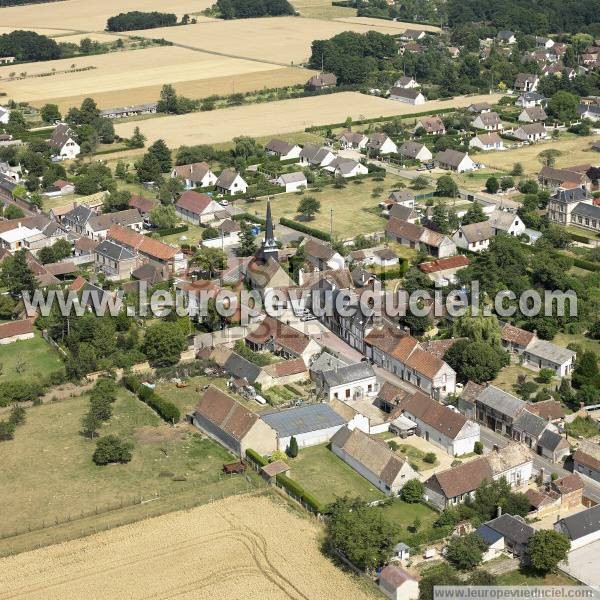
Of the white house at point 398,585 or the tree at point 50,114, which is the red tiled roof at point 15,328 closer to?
the white house at point 398,585

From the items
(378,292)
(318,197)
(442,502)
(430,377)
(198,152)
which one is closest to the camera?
(442,502)

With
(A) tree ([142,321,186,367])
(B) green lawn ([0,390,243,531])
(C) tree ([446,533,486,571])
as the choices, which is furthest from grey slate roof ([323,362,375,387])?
(C) tree ([446,533,486,571])


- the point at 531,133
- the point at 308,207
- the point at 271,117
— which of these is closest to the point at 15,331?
the point at 308,207

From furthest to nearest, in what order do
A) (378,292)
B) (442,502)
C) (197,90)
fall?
(197,90) < (378,292) < (442,502)

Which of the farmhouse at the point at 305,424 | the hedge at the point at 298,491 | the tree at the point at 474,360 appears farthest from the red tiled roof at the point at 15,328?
the tree at the point at 474,360

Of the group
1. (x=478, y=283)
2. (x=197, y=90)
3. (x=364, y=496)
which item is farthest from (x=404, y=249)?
(x=197, y=90)

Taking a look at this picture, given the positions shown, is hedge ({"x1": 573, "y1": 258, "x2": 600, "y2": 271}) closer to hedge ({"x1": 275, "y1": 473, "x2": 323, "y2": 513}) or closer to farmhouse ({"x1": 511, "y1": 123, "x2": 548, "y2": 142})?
hedge ({"x1": 275, "y1": 473, "x2": 323, "y2": 513})

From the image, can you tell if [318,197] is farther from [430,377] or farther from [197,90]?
[197,90]
